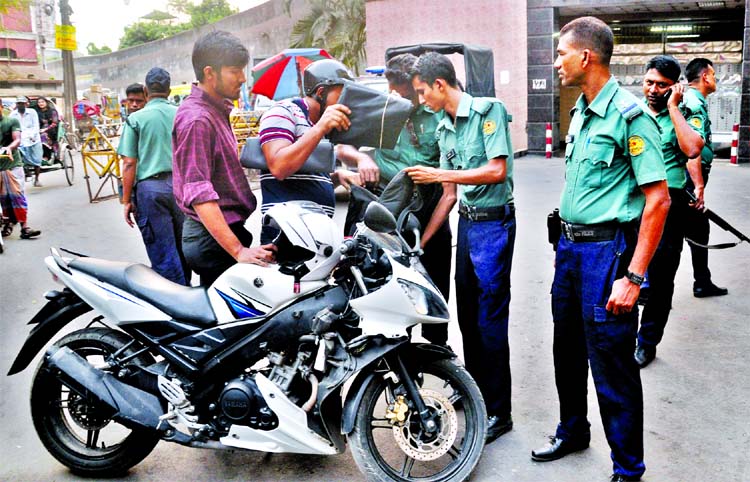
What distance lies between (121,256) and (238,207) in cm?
508

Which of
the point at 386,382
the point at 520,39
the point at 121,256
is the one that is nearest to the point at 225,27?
the point at 520,39

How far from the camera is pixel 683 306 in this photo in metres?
6.07

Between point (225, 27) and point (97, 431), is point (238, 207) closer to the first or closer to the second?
point (97, 431)

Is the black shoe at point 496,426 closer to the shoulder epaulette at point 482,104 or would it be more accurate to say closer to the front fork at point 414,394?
the front fork at point 414,394

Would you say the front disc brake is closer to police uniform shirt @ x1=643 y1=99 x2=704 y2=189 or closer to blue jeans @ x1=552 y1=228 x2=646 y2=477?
blue jeans @ x1=552 y1=228 x2=646 y2=477

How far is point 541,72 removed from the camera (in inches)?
711

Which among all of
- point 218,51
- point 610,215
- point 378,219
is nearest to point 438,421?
point 378,219

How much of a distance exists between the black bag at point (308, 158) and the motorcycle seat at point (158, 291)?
63 centimetres

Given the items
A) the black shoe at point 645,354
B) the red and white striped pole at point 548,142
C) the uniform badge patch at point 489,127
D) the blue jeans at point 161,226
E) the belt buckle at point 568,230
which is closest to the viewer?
the belt buckle at point 568,230

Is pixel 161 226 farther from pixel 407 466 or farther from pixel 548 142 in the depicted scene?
pixel 548 142

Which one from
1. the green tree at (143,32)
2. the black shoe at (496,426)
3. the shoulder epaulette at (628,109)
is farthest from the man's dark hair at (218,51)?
the green tree at (143,32)

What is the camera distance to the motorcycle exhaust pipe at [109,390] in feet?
11.3

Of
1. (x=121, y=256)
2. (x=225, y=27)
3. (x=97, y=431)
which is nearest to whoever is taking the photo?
(x=97, y=431)

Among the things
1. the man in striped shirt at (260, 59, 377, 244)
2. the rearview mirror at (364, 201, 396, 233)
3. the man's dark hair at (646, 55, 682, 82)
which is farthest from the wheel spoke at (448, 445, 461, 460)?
the man's dark hair at (646, 55, 682, 82)
